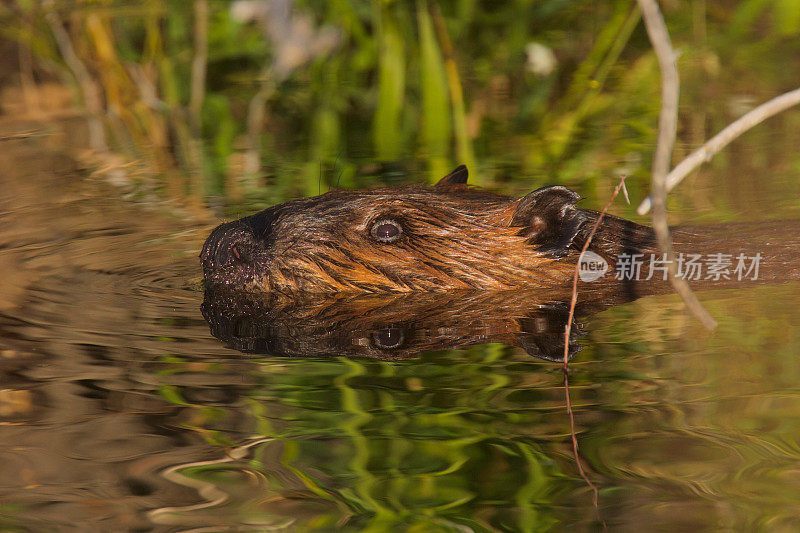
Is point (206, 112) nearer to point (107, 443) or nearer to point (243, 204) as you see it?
point (243, 204)

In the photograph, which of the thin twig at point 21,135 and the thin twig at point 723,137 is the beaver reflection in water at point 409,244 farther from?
the thin twig at point 21,135

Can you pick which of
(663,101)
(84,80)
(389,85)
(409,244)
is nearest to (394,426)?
(663,101)

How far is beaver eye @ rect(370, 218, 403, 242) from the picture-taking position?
11.9ft

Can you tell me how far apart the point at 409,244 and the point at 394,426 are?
127 cm

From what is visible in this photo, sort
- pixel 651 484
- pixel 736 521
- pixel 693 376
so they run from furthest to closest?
pixel 693 376
pixel 651 484
pixel 736 521

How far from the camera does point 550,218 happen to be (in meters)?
3.63

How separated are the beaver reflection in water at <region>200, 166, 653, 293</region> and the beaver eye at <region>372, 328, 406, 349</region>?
1.36 ft

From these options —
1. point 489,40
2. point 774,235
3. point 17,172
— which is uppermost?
point 489,40

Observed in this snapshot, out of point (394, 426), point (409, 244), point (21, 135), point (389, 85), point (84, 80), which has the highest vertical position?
point (84, 80)

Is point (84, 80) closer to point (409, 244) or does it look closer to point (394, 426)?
point (409, 244)

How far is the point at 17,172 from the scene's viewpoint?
5457 millimetres

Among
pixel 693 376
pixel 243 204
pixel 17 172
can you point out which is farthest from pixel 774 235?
pixel 17 172

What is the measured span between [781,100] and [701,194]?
102 inches

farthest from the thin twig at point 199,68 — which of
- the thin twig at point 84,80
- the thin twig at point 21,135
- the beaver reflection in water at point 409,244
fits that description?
the beaver reflection in water at point 409,244
